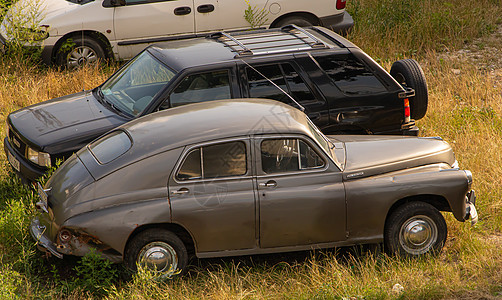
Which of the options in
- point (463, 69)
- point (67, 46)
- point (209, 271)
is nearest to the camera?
point (209, 271)

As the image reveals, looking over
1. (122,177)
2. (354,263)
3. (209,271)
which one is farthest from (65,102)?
(354,263)

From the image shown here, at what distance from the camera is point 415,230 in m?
5.95

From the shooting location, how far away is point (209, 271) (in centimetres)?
582

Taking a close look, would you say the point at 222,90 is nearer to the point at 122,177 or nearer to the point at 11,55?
the point at 122,177

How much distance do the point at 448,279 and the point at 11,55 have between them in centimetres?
819

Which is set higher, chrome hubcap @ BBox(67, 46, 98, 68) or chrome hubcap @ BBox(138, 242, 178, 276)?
chrome hubcap @ BBox(67, 46, 98, 68)

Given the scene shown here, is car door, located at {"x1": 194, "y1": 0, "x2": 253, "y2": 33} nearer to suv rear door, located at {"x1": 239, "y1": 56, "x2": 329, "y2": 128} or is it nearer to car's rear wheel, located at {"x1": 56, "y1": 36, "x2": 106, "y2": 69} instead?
car's rear wheel, located at {"x1": 56, "y1": 36, "x2": 106, "y2": 69}

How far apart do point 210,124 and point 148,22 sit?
18.1 ft

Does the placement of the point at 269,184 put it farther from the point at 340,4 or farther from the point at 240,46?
the point at 340,4

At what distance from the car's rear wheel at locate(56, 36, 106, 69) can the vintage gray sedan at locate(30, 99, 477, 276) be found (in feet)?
16.3

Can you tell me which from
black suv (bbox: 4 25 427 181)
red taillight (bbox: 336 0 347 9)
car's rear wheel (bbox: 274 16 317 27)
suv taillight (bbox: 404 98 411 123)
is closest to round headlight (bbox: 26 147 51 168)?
black suv (bbox: 4 25 427 181)

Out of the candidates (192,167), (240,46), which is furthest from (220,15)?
(192,167)

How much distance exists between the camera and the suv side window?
722 cm

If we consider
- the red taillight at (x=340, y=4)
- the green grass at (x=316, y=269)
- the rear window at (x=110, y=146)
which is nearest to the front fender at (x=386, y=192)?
the green grass at (x=316, y=269)
